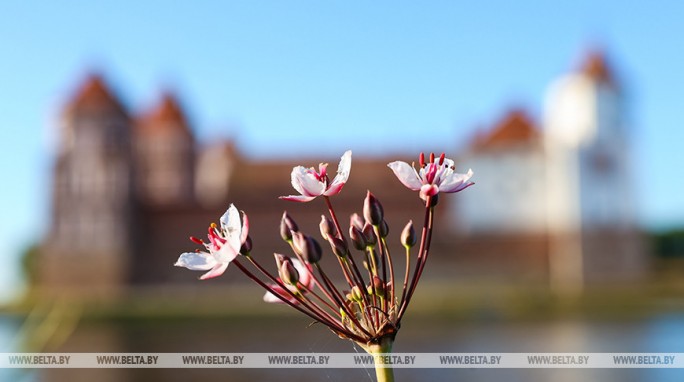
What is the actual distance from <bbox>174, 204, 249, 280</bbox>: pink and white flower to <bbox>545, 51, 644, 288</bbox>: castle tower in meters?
22.9

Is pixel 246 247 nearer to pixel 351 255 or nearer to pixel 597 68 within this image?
pixel 351 255

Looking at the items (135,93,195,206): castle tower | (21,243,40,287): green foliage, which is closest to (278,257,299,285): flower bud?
(135,93,195,206): castle tower

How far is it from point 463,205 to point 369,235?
2322 centimetres

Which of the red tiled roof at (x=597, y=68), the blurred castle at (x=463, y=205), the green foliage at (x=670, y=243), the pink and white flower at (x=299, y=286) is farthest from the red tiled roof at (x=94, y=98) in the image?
the pink and white flower at (x=299, y=286)

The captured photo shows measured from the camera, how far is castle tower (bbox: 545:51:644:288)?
75.8 feet

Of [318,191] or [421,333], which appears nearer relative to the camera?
[318,191]

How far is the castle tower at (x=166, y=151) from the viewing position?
105 ft

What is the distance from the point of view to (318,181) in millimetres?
811

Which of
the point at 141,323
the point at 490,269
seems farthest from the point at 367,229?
the point at 490,269

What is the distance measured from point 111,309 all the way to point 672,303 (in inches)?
421

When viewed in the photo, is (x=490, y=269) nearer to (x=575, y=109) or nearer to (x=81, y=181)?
(x=575, y=109)

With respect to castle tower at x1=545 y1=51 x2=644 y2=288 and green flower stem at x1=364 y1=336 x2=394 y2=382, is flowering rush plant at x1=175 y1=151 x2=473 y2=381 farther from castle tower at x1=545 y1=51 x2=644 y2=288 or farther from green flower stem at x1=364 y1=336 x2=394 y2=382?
castle tower at x1=545 y1=51 x2=644 y2=288

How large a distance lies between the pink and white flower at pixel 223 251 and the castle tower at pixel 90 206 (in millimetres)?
23061

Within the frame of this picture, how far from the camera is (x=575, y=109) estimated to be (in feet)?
86.2
